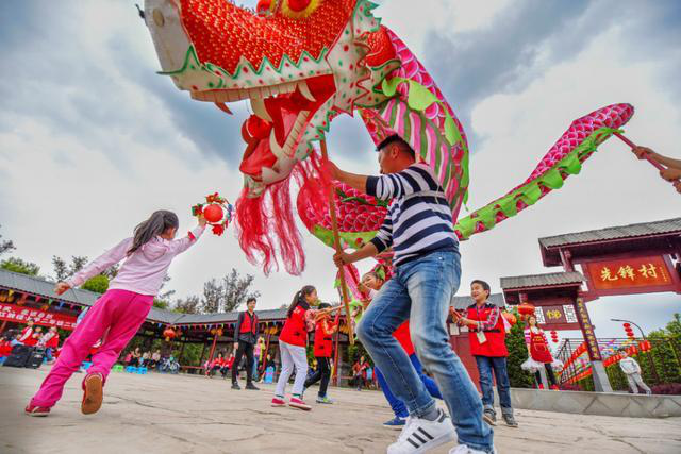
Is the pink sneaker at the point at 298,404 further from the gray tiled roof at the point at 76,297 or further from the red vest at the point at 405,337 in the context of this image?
the gray tiled roof at the point at 76,297

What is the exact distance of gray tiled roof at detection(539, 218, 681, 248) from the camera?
31.4 ft

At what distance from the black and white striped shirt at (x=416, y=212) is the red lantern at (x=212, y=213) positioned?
1553 millimetres

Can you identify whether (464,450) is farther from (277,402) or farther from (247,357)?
(247,357)

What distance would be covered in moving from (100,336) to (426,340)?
2.00m

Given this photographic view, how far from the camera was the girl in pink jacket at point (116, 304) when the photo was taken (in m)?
1.79

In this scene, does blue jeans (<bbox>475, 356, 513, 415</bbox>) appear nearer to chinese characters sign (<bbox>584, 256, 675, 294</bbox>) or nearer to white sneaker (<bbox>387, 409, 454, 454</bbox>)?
white sneaker (<bbox>387, 409, 454, 454</bbox>)

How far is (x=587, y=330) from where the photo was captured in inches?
365

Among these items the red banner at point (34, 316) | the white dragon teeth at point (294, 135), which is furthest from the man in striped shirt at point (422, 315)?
the red banner at point (34, 316)

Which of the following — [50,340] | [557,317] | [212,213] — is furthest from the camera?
[50,340]

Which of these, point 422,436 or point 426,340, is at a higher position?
point 426,340

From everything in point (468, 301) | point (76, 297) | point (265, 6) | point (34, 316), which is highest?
point (468, 301)

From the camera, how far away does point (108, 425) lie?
154 centimetres

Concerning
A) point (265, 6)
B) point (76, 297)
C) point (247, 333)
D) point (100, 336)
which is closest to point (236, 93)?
point (265, 6)

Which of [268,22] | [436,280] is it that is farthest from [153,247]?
[436,280]
